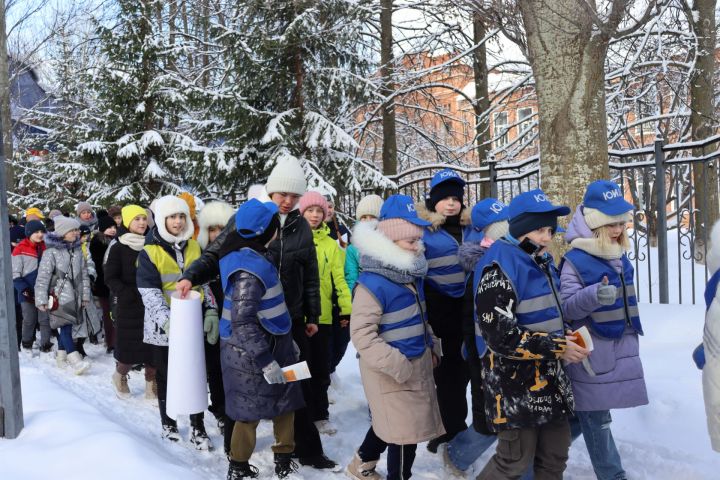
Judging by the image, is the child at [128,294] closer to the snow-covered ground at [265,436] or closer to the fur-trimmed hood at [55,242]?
the snow-covered ground at [265,436]

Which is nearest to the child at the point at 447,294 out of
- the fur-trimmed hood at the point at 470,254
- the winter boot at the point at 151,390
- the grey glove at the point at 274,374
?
the fur-trimmed hood at the point at 470,254

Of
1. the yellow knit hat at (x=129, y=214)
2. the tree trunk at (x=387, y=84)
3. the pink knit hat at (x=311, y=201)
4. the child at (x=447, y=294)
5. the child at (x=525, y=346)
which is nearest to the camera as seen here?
the child at (x=525, y=346)

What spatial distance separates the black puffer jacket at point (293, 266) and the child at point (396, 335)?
2.71 feet

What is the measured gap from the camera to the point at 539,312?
320cm

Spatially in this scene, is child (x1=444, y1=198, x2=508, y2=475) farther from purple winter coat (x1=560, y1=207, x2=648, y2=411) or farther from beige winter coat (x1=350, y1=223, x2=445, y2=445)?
purple winter coat (x1=560, y1=207, x2=648, y2=411)

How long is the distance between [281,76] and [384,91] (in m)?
4.03

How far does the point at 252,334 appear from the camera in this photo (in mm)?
3729

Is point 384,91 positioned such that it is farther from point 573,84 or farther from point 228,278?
point 228,278

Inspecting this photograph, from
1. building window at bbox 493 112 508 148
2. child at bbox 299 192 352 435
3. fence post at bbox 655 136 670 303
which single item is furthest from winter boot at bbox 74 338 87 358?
building window at bbox 493 112 508 148

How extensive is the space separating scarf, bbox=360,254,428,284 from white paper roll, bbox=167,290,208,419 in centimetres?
127

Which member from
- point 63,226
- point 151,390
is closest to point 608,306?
point 151,390

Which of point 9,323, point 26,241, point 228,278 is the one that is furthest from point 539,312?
point 26,241

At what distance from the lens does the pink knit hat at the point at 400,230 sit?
3.71m

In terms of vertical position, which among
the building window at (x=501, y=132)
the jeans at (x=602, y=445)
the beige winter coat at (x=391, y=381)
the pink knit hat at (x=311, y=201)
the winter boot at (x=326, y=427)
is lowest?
the winter boot at (x=326, y=427)
